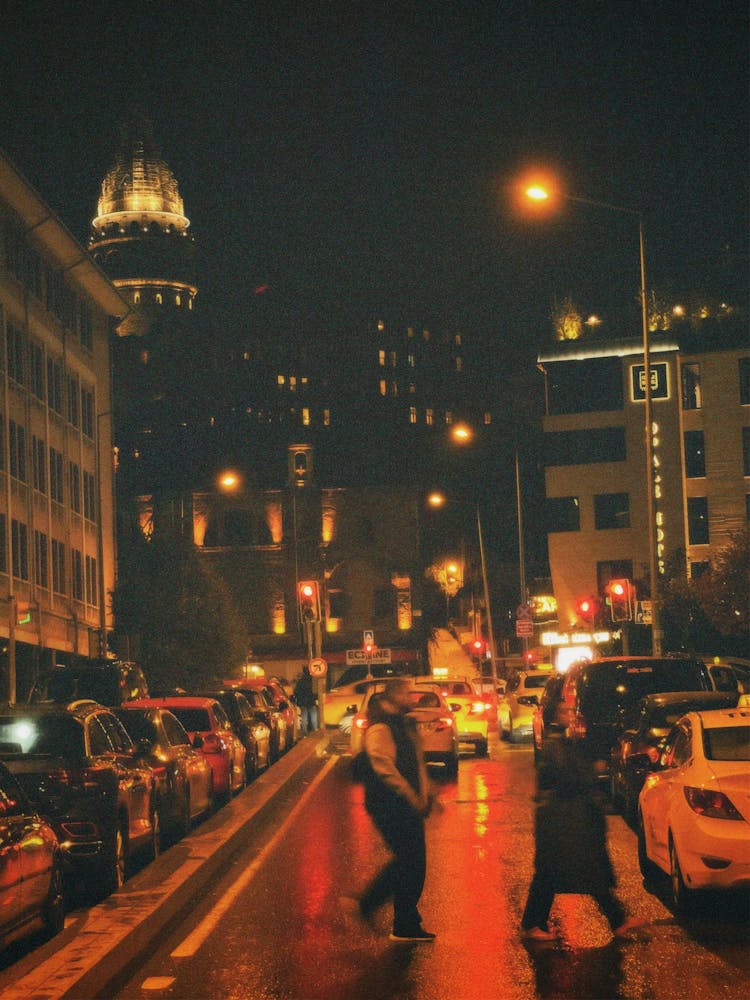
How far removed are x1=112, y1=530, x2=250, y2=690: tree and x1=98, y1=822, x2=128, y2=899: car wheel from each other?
4883 centimetres

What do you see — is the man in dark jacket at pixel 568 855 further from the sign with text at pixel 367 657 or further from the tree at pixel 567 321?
the tree at pixel 567 321

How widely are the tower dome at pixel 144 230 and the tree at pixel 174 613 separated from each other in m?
107

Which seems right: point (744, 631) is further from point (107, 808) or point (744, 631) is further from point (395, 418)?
point (395, 418)

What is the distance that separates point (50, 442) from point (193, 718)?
35.2 meters

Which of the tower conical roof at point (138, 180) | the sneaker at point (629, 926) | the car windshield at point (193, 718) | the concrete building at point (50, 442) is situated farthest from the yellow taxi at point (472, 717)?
the tower conical roof at point (138, 180)

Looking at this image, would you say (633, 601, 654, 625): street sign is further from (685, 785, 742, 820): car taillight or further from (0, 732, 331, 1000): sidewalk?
(685, 785, 742, 820): car taillight

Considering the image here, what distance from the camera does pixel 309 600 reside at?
42.3 meters

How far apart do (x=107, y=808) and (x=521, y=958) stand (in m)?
4.90

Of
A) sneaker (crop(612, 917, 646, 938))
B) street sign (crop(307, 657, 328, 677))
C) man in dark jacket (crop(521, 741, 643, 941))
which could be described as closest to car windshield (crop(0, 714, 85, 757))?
man in dark jacket (crop(521, 741, 643, 941))

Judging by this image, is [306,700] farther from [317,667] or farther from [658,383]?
[658,383]

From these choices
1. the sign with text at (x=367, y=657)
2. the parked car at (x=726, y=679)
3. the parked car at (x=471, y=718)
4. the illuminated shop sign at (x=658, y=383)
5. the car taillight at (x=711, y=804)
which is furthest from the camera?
the illuminated shop sign at (x=658, y=383)

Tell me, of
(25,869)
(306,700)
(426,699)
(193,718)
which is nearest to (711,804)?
(25,869)

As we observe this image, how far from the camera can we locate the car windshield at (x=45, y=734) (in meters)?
14.0

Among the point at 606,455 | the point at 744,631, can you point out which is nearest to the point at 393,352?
the point at 606,455
